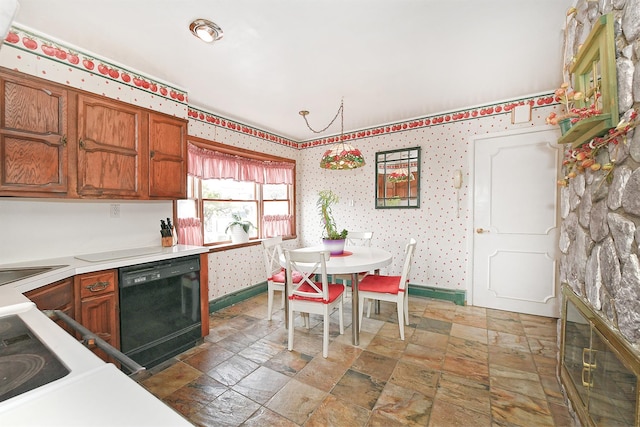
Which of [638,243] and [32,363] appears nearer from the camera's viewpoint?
[32,363]

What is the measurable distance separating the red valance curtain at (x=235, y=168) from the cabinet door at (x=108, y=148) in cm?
84

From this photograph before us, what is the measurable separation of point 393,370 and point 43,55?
3481mm

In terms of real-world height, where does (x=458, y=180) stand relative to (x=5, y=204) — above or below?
above

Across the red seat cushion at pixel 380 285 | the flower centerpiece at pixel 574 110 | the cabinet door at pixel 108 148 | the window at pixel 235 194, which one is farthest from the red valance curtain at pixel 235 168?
the flower centerpiece at pixel 574 110

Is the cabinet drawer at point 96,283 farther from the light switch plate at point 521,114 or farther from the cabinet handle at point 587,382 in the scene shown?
the light switch plate at point 521,114

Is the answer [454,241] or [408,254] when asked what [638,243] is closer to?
[408,254]

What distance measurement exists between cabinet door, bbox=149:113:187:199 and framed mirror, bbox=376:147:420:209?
2569mm

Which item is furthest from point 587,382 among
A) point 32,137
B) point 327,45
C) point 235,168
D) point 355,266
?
point 235,168

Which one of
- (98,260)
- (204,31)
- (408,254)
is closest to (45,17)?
(204,31)

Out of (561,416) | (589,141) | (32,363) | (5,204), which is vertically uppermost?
(589,141)

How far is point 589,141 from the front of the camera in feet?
4.72

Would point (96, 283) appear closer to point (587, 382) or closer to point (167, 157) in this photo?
point (167, 157)

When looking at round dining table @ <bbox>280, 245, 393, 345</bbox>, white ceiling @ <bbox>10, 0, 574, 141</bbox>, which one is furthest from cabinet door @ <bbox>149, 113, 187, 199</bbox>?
round dining table @ <bbox>280, 245, 393, 345</bbox>

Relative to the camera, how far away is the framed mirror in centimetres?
375
